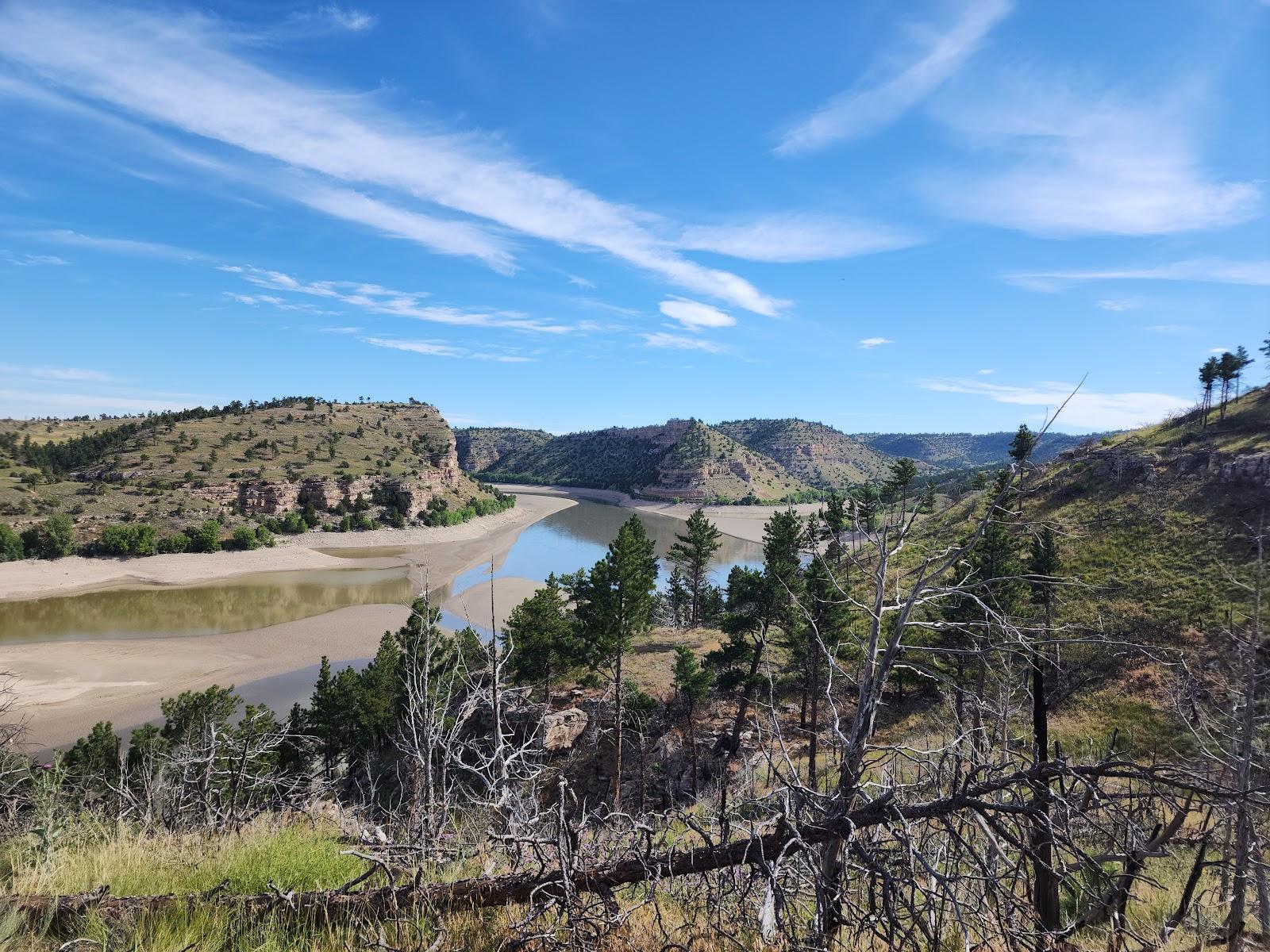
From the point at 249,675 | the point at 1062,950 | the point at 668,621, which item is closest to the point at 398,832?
the point at 1062,950

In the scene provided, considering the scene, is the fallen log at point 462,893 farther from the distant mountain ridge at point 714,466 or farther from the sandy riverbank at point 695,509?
the distant mountain ridge at point 714,466

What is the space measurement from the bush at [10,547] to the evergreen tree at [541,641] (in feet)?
184

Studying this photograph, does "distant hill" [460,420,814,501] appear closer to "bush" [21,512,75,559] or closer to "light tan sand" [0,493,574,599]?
"light tan sand" [0,493,574,599]

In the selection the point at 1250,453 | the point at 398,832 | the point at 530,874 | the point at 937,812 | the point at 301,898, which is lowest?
the point at 398,832

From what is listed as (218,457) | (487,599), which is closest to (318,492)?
(218,457)

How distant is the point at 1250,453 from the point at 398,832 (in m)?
50.4

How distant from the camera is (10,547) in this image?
51.5 m

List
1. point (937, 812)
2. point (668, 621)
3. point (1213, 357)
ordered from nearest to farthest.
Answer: point (937, 812) → point (668, 621) → point (1213, 357)

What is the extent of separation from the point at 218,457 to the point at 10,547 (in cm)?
3408

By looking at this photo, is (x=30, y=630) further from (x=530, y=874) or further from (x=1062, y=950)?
(x=1062, y=950)

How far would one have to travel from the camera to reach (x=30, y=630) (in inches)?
1494

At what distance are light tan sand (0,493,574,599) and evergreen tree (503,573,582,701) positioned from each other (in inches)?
670

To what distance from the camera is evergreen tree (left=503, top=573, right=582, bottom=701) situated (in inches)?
884

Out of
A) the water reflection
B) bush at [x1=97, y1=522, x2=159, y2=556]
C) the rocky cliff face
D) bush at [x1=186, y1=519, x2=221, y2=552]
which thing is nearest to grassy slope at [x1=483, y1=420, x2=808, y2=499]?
the rocky cliff face
